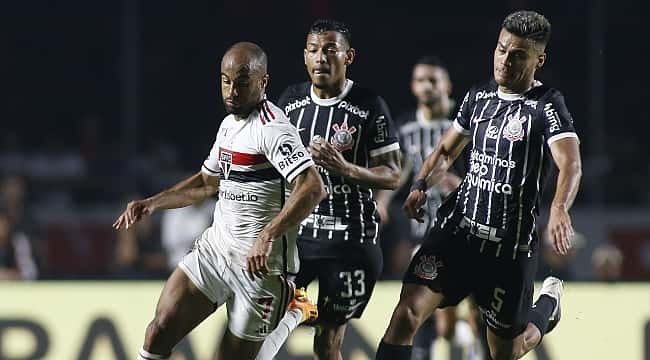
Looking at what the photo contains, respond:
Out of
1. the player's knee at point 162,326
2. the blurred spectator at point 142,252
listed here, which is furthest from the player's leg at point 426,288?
the blurred spectator at point 142,252

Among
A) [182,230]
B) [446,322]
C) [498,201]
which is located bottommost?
[182,230]

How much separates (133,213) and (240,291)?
61 centimetres

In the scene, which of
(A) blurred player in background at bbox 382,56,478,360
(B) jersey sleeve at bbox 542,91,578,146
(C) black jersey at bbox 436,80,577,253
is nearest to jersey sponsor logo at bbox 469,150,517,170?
(C) black jersey at bbox 436,80,577,253

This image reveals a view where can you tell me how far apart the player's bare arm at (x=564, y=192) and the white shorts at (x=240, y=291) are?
1279 millimetres

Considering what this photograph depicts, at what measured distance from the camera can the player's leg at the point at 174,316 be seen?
222 inches

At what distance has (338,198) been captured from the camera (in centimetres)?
643

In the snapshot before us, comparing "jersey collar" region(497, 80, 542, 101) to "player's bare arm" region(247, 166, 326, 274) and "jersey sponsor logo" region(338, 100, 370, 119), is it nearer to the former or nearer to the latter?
"jersey sponsor logo" region(338, 100, 370, 119)

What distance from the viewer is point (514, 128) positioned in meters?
5.87

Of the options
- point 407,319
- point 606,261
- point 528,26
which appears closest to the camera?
point 528,26

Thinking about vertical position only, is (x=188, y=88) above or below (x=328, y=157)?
below

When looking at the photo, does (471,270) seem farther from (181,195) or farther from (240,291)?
(181,195)

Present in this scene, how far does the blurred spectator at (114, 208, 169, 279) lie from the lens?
10.8 metres

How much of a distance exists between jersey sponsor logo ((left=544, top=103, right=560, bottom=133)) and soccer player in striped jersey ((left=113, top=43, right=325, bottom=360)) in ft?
3.91

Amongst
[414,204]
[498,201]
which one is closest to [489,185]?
[498,201]
